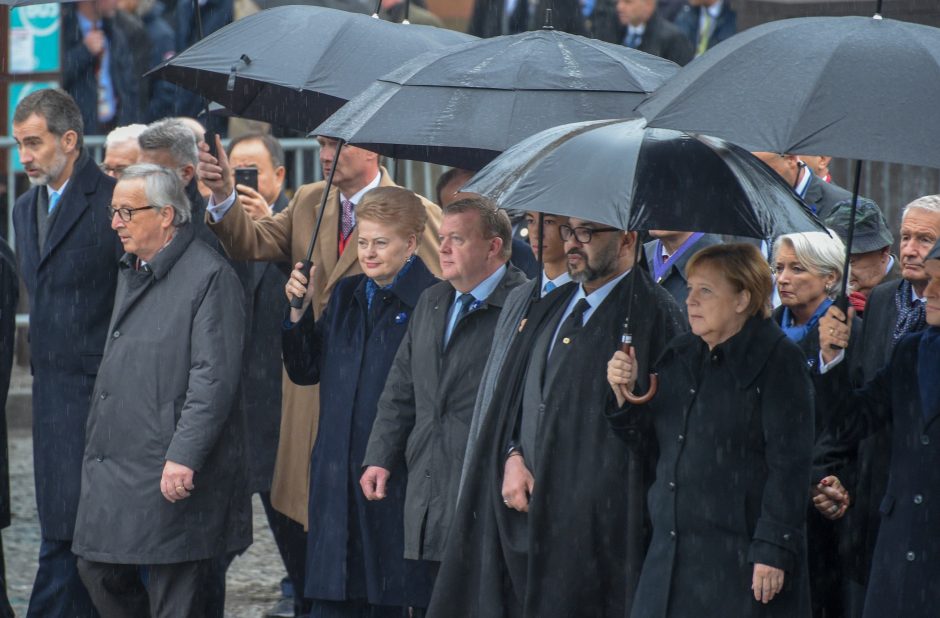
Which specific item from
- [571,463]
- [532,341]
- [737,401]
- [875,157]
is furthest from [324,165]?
[875,157]

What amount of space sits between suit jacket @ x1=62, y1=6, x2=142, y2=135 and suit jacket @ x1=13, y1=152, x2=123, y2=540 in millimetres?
5517

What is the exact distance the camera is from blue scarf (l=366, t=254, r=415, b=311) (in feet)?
21.7

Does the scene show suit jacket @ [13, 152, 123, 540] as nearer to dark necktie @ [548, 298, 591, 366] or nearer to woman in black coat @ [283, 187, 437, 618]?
woman in black coat @ [283, 187, 437, 618]

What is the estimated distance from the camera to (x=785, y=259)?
5.99m

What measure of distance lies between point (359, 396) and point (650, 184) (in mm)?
2006

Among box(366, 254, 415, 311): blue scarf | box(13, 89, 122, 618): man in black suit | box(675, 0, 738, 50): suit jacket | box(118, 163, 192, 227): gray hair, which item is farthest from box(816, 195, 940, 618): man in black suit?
box(675, 0, 738, 50): suit jacket

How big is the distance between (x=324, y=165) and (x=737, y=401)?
2.60 m

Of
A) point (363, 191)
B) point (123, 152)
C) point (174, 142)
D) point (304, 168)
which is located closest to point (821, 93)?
point (363, 191)

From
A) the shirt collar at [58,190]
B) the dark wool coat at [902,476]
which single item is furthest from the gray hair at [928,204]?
the shirt collar at [58,190]

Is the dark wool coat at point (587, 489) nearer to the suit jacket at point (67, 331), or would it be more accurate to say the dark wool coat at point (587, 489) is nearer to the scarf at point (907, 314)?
the scarf at point (907, 314)

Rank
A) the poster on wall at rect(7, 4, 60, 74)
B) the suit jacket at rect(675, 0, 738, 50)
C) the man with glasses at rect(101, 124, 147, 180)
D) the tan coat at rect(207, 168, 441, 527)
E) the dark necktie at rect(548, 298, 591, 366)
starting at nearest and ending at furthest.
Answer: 1. the dark necktie at rect(548, 298, 591, 366)
2. the tan coat at rect(207, 168, 441, 527)
3. the man with glasses at rect(101, 124, 147, 180)
4. the suit jacket at rect(675, 0, 738, 50)
5. the poster on wall at rect(7, 4, 60, 74)

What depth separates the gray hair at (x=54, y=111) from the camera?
23.6ft

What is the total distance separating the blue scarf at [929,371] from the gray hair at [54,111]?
380 centimetres

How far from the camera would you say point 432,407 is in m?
6.31
